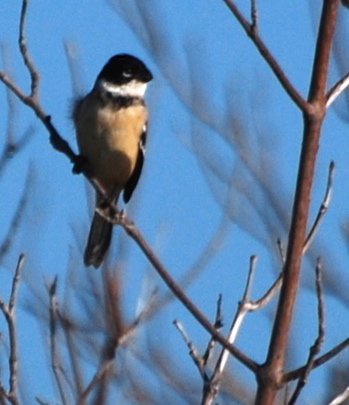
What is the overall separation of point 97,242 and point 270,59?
7.79 feet

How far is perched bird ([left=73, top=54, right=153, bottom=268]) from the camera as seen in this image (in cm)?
453

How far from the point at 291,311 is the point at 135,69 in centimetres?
286

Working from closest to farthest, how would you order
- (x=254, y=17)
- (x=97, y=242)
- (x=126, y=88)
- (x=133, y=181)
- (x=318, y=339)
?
1. (x=318, y=339)
2. (x=254, y=17)
3. (x=97, y=242)
4. (x=126, y=88)
5. (x=133, y=181)

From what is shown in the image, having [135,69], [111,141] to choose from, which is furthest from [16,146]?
[135,69]

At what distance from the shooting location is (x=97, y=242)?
4.52 meters

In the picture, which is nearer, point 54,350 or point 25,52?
point 54,350

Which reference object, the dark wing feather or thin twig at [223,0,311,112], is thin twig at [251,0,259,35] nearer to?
thin twig at [223,0,311,112]

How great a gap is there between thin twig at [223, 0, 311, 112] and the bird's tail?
6.22ft

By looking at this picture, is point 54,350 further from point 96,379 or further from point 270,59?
point 270,59

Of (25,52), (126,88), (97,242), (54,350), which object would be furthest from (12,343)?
(126,88)

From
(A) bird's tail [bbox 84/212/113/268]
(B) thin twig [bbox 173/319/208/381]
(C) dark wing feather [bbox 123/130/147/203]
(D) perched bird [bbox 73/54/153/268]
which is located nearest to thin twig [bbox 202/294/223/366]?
(B) thin twig [bbox 173/319/208/381]

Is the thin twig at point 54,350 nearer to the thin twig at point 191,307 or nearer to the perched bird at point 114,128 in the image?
the thin twig at point 191,307

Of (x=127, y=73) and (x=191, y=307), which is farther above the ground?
(x=127, y=73)

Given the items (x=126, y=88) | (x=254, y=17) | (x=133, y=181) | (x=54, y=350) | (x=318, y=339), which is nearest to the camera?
(x=318, y=339)
